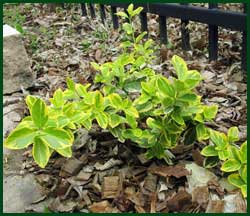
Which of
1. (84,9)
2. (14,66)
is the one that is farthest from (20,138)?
(84,9)

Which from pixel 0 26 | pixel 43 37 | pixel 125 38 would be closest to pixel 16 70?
pixel 0 26

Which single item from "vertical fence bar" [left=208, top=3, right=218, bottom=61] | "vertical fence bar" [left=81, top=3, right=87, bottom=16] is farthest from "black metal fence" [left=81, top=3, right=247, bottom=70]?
"vertical fence bar" [left=81, top=3, right=87, bottom=16]

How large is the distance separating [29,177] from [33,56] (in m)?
1.73

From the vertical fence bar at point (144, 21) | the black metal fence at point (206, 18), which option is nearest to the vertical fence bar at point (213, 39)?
the black metal fence at point (206, 18)

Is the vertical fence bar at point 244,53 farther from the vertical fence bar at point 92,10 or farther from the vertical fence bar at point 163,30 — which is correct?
the vertical fence bar at point 92,10

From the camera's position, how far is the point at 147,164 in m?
1.74

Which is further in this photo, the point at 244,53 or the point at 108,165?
the point at 244,53

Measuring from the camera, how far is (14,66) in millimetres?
2770

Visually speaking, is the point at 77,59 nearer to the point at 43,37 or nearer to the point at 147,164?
the point at 43,37

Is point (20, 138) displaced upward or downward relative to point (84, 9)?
upward

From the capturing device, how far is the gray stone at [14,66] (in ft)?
9.02

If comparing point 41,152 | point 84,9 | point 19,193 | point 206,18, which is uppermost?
point 41,152

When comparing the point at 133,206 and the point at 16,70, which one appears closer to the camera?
the point at 133,206

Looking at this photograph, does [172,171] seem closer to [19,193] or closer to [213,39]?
[19,193]
